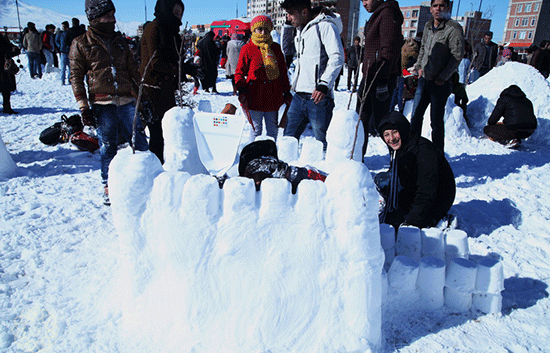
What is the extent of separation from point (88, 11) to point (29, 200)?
1.84m

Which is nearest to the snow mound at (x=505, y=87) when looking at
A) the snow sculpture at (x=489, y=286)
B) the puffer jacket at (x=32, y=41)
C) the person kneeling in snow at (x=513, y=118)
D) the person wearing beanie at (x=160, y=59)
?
the person kneeling in snow at (x=513, y=118)

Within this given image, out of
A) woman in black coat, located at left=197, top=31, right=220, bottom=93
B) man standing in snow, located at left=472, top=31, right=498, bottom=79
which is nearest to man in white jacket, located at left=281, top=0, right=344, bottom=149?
woman in black coat, located at left=197, top=31, right=220, bottom=93

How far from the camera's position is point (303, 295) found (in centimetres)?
158

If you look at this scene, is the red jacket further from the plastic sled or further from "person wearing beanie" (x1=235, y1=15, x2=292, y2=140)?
the plastic sled

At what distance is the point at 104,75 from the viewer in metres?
2.95

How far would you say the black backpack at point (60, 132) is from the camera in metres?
4.99

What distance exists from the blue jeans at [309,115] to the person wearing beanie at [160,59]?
119 cm

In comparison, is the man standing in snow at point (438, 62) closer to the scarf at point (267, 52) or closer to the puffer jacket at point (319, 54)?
the puffer jacket at point (319, 54)

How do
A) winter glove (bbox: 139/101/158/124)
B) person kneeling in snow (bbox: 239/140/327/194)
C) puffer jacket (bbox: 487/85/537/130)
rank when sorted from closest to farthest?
person kneeling in snow (bbox: 239/140/327/194), winter glove (bbox: 139/101/158/124), puffer jacket (bbox: 487/85/537/130)

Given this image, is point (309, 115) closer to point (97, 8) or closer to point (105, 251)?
point (97, 8)

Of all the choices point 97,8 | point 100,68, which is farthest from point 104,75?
point 97,8

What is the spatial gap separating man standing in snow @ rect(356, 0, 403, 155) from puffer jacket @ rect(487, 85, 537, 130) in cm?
295

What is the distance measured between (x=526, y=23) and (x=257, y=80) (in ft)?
198

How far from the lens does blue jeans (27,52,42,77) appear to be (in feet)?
38.4
